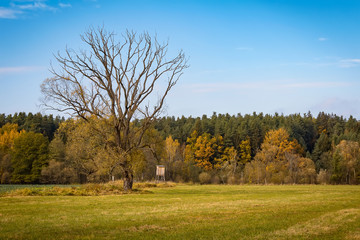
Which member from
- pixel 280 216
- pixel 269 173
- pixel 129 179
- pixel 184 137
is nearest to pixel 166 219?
pixel 280 216

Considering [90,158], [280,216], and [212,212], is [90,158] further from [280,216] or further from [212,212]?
[280,216]

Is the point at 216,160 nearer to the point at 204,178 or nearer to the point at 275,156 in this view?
the point at 204,178

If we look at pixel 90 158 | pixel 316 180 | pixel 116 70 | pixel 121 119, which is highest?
pixel 116 70

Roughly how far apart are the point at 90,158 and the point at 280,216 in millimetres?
21727

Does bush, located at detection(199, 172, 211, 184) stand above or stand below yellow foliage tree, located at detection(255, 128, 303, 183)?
below

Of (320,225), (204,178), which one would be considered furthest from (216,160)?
(320,225)

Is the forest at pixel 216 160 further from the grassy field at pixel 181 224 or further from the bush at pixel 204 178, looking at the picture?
the grassy field at pixel 181 224

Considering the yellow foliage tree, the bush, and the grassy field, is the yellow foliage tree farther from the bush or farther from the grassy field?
the grassy field

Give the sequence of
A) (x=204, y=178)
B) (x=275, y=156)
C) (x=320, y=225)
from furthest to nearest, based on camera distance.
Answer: (x=275, y=156) < (x=204, y=178) < (x=320, y=225)

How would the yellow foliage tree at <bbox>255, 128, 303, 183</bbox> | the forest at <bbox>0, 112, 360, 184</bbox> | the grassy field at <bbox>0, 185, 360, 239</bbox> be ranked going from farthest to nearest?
the yellow foliage tree at <bbox>255, 128, 303, 183</bbox> → the forest at <bbox>0, 112, 360, 184</bbox> → the grassy field at <bbox>0, 185, 360, 239</bbox>

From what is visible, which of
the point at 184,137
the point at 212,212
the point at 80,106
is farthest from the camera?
the point at 184,137

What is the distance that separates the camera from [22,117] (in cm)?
10881

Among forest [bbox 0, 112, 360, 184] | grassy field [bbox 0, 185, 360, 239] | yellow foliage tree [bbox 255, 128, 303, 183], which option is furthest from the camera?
yellow foliage tree [bbox 255, 128, 303, 183]

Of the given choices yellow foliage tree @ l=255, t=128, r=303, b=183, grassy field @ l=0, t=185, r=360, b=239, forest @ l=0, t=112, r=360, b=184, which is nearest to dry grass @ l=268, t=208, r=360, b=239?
grassy field @ l=0, t=185, r=360, b=239
